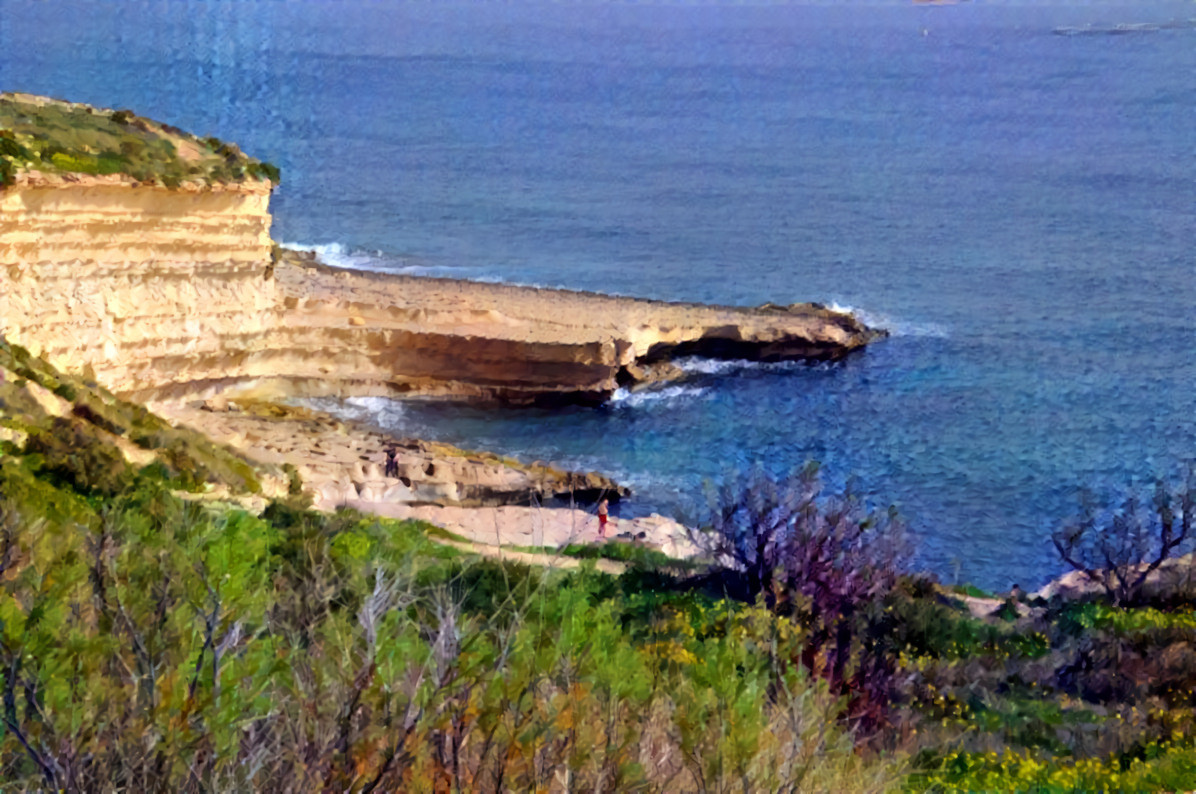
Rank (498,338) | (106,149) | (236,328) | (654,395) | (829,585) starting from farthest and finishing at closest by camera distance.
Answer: (654,395) < (498,338) < (236,328) < (106,149) < (829,585)

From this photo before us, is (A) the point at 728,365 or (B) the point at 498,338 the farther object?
(A) the point at 728,365

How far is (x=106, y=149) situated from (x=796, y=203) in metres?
49.2

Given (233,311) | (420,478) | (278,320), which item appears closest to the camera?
(420,478)

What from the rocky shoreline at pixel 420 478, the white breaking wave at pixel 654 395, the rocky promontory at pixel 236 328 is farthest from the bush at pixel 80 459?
the white breaking wave at pixel 654 395

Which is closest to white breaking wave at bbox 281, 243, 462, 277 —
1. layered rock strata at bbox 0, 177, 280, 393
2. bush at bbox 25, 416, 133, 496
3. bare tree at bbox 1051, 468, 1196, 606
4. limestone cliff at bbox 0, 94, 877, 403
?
limestone cliff at bbox 0, 94, 877, 403

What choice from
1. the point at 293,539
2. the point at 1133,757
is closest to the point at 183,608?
the point at 293,539

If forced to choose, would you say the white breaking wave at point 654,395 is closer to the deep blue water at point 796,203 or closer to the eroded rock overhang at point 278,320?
the deep blue water at point 796,203

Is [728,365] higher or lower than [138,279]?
lower

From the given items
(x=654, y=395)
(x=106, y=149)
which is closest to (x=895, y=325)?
(x=654, y=395)

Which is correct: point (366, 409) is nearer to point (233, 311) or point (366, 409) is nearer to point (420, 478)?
point (233, 311)

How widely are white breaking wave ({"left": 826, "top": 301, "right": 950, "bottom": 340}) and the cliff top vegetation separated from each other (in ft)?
88.7

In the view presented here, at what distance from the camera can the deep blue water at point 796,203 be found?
35.7 meters

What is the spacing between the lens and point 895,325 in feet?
159

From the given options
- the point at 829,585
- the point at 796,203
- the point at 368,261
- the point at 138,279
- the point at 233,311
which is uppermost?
the point at 796,203
